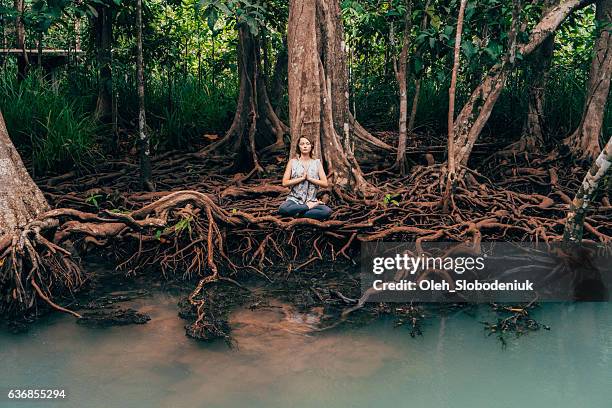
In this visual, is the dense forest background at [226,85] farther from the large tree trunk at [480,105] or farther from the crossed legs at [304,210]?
the crossed legs at [304,210]

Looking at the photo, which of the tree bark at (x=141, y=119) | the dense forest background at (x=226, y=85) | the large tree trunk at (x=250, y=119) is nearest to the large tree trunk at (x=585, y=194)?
the dense forest background at (x=226, y=85)

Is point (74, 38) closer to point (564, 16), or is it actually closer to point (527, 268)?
point (564, 16)

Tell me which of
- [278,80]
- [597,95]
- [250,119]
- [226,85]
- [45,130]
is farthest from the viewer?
[226,85]

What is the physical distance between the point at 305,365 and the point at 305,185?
2003 mm

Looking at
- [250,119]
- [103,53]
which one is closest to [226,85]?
[103,53]

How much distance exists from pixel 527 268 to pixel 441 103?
13.5 ft

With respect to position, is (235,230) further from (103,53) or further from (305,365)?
(103,53)

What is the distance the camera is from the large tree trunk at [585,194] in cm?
480

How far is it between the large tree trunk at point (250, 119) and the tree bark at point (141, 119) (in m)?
1.16

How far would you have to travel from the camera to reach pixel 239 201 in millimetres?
6844

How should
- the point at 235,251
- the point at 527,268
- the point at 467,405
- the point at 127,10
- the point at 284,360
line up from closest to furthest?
the point at 467,405, the point at 284,360, the point at 527,268, the point at 235,251, the point at 127,10

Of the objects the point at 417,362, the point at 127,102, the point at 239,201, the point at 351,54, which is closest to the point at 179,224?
the point at 239,201

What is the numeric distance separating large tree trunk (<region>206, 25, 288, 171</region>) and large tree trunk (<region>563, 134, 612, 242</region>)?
11.5 ft

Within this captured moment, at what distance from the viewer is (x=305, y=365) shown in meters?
4.45
